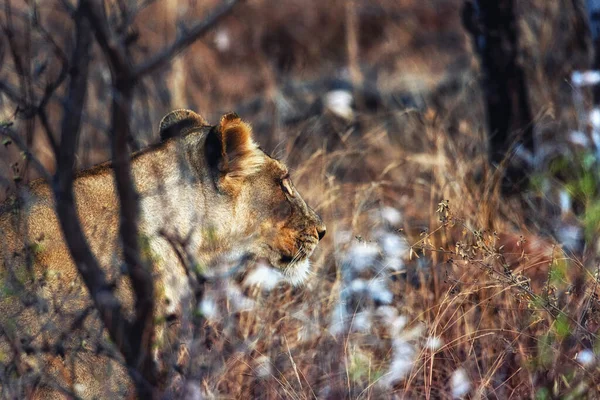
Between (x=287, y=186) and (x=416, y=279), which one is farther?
(x=416, y=279)

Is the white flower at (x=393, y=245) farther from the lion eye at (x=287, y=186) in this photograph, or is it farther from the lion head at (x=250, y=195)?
the lion eye at (x=287, y=186)

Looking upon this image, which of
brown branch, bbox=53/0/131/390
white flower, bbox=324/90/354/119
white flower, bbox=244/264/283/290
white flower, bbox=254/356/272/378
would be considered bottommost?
white flower, bbox=324/90/354/119

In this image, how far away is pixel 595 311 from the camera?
3.52 meters

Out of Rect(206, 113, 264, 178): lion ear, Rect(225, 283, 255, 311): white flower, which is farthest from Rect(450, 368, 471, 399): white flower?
Rect(206, 113, 264, 178): lion ear

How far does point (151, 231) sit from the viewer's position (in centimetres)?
349

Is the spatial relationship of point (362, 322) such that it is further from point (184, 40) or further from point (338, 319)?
point (184, 40)

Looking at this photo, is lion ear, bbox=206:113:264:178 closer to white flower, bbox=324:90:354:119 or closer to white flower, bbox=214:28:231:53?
white flower, bbox=214:28:231:53

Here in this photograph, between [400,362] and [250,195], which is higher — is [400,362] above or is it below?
below

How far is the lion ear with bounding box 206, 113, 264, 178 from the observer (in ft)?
11.8

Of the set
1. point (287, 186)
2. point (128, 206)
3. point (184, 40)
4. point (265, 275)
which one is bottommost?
point (265, 275)

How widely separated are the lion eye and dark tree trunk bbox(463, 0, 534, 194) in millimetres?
1709

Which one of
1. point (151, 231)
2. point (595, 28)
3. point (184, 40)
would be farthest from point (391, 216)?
point (184, 40)

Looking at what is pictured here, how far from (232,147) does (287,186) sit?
1.29 feet

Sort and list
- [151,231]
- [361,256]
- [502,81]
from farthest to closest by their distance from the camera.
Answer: [502,81], [361,256], [151,231]
